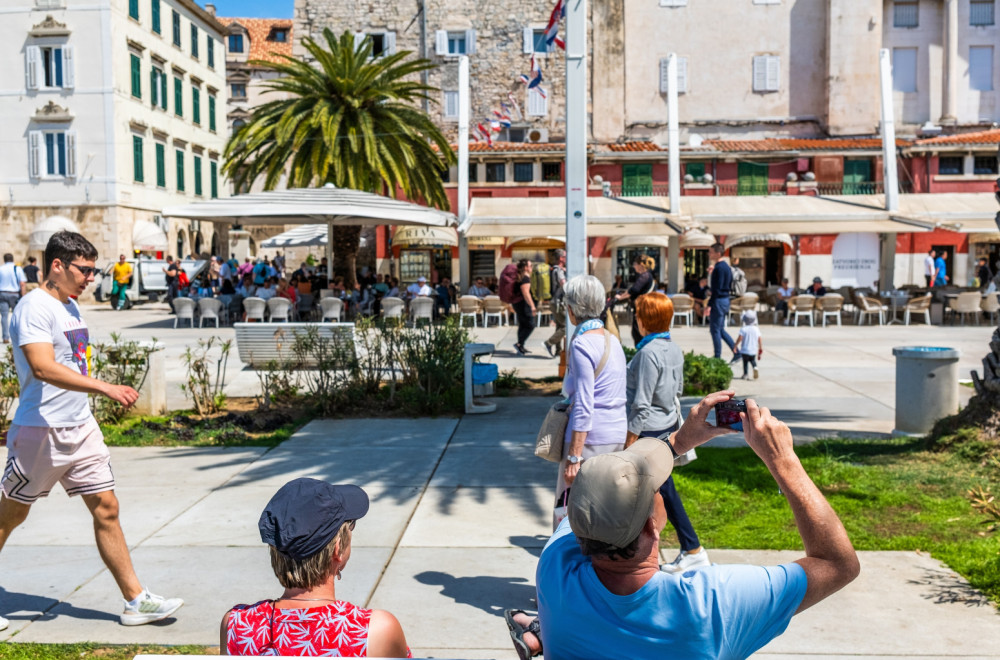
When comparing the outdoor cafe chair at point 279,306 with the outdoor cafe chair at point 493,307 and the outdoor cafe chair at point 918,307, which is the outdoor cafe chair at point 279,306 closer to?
the outdoor cafe chair at point 493,307

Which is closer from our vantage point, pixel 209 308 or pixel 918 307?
pixel 209 308

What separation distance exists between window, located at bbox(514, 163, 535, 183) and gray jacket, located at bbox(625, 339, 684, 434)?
32.2 m

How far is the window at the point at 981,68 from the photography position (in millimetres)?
40531

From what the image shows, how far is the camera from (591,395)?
424cm

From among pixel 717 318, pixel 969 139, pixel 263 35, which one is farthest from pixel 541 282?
pixel 263 35

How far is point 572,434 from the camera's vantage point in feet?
13.9

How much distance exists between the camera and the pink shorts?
398cm

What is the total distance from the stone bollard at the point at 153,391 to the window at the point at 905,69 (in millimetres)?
38777

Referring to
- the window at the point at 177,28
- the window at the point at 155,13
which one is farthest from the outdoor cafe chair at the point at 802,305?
the window at the point at 177,28

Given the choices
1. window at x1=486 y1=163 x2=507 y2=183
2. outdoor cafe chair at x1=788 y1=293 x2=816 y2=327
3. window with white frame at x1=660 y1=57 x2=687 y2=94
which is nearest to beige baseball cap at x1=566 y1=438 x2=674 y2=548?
outdoor cafe chair at x1=788 y1=293 x2=816 y2=327

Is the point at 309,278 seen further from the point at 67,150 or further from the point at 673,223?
the point at 67,150

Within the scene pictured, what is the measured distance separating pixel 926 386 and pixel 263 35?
57.3 meters

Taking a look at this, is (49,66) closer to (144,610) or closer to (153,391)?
(153,391)

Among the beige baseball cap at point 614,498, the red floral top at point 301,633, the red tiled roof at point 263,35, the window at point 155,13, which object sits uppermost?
the red tiled roof at point 263,35
